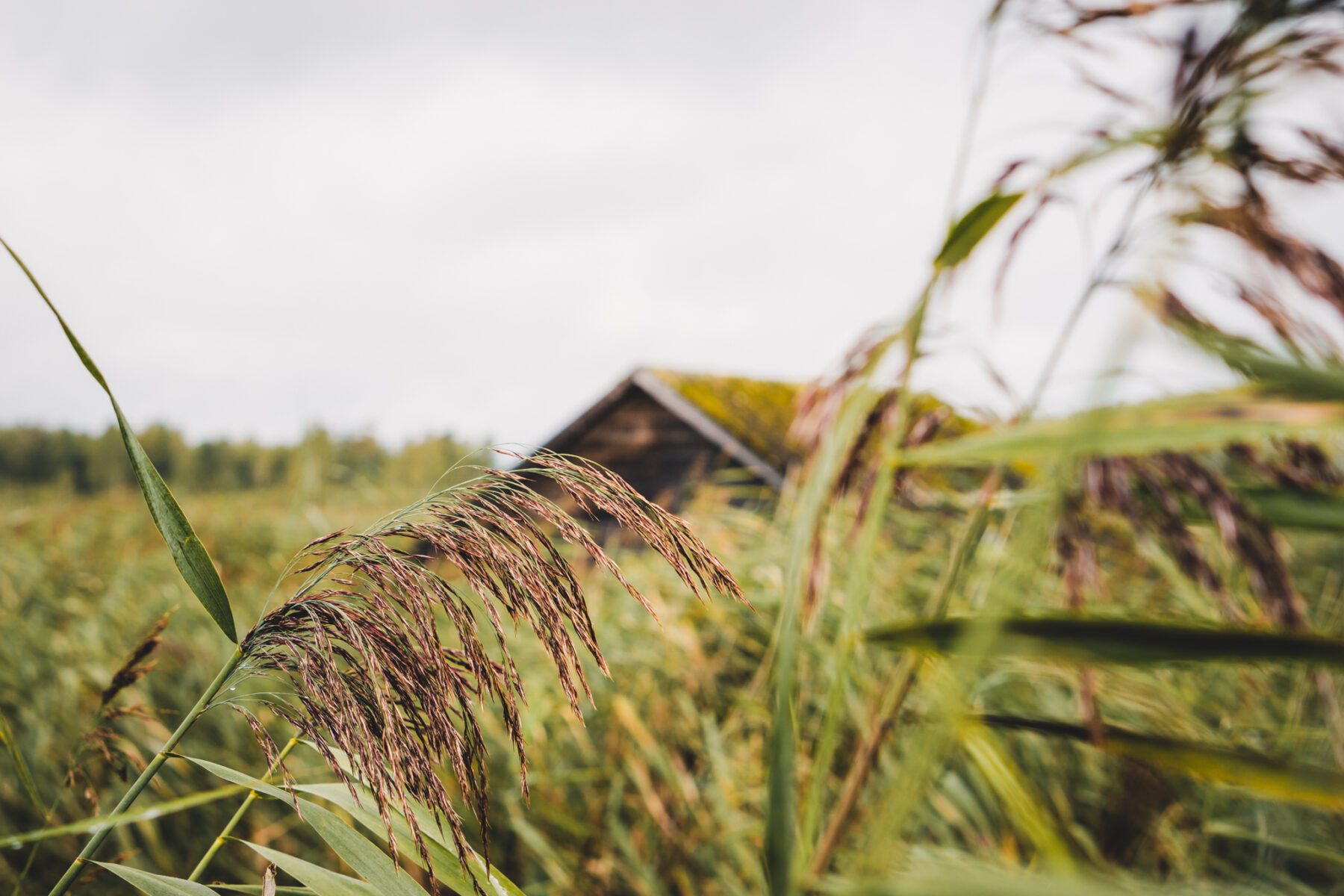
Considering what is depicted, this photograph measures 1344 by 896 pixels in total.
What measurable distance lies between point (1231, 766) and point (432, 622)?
0.58 meters

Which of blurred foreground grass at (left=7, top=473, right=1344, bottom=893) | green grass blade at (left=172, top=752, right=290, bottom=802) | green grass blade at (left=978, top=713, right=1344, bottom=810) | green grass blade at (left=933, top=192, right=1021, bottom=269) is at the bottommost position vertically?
blurred foreground grass at (left=7, top=473, right=1344, bottom=893)

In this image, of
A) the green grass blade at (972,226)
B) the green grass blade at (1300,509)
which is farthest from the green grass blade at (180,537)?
the green grass blade at (1300,509)

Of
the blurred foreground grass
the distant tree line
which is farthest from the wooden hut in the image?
the distant tree line

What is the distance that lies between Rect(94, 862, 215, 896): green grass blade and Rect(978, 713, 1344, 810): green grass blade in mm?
719

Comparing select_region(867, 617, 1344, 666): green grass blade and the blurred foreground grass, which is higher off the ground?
select_region(867, 617, 1344, 666): green grass blade

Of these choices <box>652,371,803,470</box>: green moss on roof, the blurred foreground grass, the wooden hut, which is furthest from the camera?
the wooden hut

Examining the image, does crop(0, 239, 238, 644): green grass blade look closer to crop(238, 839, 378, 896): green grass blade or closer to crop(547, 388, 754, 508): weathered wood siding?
crop(238, 839, 378, 896): green grass blade

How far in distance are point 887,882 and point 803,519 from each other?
26 cm

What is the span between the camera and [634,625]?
8.93 ft

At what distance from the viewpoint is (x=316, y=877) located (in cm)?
61

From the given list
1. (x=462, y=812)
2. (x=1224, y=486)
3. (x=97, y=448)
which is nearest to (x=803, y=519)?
(x=1224, y=486)

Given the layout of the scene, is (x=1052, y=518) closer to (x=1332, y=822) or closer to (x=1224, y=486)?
(x=1224, y=486)

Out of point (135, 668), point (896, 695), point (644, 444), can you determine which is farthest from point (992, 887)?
point (644, 444)

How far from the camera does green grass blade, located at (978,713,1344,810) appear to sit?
0.36 m
